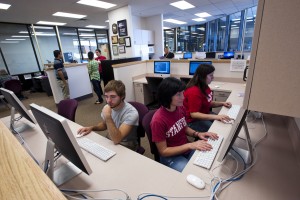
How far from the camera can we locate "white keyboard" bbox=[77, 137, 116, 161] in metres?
1.09

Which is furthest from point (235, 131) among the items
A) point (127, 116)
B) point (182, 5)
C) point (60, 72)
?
point (182, 5)

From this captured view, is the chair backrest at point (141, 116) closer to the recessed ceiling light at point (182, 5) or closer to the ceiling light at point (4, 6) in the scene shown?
the recessed ceiling light at point (182, 5)

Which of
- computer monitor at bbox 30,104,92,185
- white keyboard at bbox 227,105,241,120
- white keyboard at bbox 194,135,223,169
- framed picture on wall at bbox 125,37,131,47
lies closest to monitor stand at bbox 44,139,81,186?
computer monitor at bbox 30,104,92,185

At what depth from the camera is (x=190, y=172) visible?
3.00ft

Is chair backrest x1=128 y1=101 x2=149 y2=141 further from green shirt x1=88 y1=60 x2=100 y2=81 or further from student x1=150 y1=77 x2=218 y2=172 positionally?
green shirt x1=88 y1=60 x2=100 y2=81

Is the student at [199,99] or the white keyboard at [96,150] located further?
the student at [199,99]

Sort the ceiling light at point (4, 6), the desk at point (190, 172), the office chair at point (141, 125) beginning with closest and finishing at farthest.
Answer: the desk at point (190, 172)
the office chair at point (141, 125)
the ceiling light at point (4, 6)

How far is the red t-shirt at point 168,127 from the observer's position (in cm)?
118

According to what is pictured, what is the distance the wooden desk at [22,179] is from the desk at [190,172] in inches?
17.7

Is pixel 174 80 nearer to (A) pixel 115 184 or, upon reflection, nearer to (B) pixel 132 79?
(A) pixel 115 184

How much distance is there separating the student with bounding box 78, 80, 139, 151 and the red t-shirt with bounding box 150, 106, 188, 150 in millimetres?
214

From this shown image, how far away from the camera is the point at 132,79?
3881 millimetres

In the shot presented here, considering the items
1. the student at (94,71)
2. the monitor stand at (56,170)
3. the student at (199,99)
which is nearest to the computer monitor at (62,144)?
the monitor stand at (56,170)

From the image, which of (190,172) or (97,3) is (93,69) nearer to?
(97,3)
